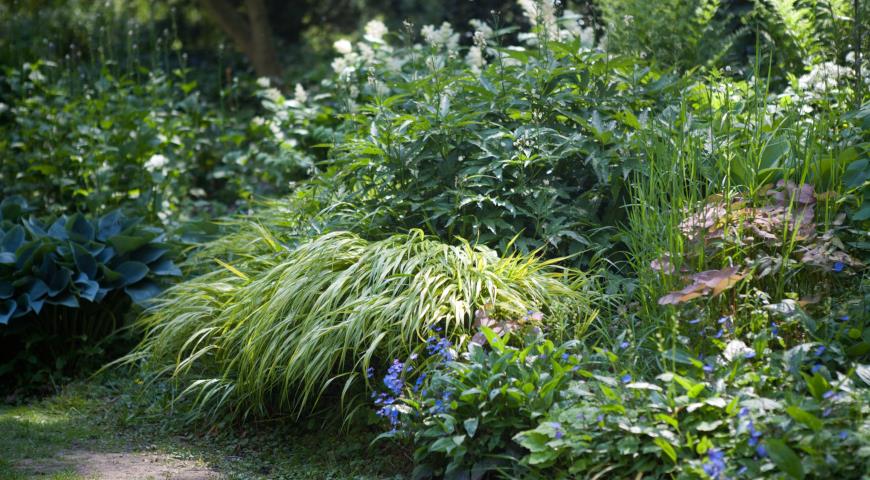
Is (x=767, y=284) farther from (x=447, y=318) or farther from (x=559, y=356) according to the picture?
(x=447, y=318)

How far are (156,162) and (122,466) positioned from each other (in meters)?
3.04

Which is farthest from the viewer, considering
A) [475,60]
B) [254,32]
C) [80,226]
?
[254,32]

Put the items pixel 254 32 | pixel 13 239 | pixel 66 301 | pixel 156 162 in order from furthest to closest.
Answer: pixel 254 32 → pixel 156 162 → pixel 13 239 → pixel 66 301

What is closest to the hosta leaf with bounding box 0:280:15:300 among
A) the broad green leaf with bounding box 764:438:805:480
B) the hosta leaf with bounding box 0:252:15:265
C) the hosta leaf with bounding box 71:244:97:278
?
the hosta leaf with bounding box 0:252:15:265

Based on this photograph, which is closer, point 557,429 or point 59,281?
point 557,429

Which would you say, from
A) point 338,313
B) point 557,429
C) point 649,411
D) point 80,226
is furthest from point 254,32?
point 649,411

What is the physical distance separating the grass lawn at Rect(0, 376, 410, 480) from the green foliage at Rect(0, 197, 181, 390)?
63 centimetres

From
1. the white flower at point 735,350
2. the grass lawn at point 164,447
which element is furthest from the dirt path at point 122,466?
the white flower at point 735,350

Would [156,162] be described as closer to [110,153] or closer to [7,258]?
[110,153]

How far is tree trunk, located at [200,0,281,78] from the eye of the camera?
9469mm

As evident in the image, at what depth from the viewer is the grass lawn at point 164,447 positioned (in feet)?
10.6

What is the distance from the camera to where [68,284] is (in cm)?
466

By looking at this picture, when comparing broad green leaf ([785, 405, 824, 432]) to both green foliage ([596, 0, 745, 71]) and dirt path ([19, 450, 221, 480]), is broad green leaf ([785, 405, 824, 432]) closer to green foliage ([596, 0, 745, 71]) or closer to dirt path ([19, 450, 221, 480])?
dirt path ([19, 450, 221, 480])

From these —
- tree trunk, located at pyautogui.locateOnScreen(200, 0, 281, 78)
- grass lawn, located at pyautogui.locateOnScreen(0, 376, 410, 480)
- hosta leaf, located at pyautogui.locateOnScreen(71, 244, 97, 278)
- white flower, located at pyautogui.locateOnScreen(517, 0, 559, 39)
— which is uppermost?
tree trunk, located at pyautogui.locateOnScreen(200, 0, 281, 78)
